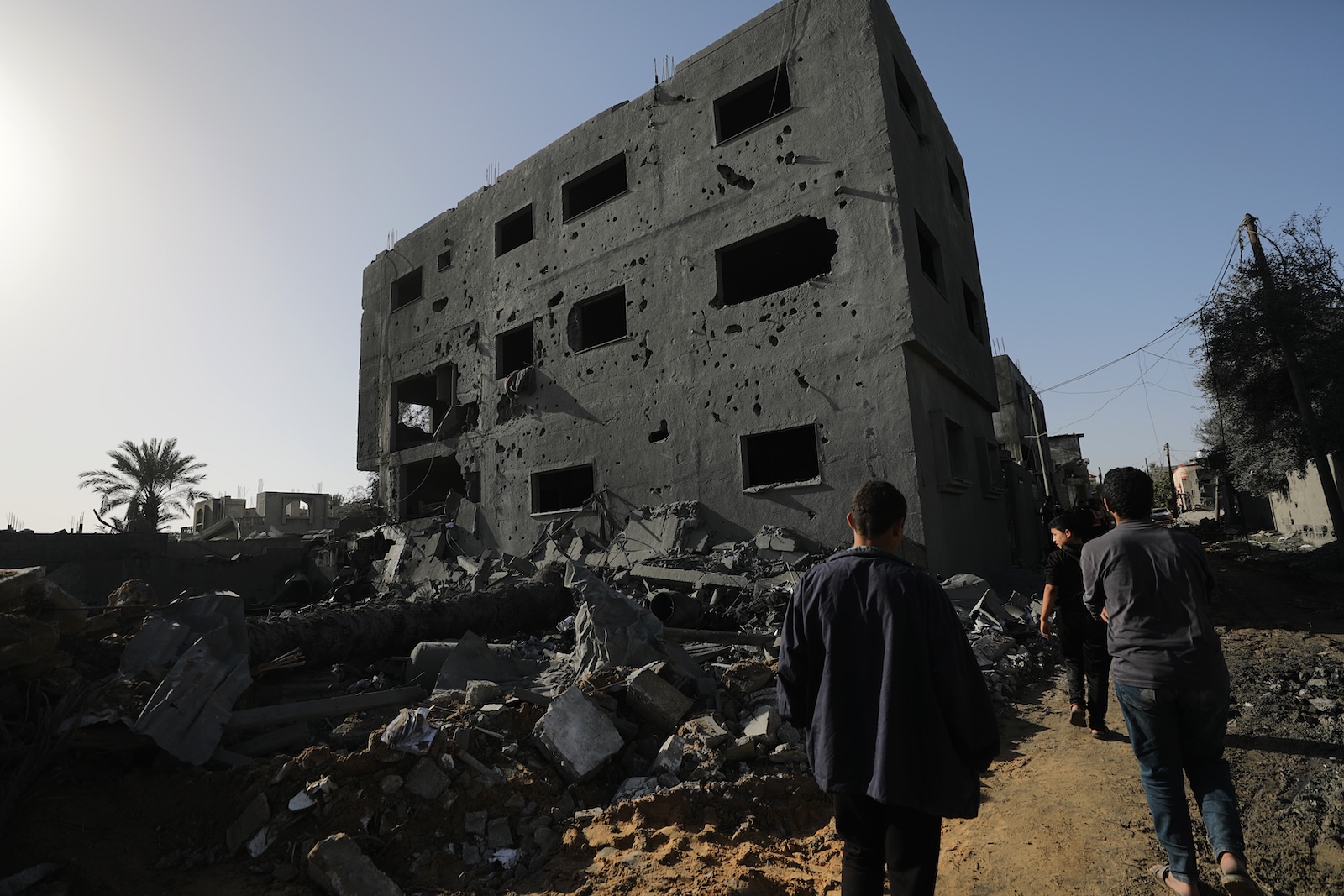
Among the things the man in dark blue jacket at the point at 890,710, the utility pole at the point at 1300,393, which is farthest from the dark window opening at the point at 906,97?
the man in dark blue jacket at the point at 890,710

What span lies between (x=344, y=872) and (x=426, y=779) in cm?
61

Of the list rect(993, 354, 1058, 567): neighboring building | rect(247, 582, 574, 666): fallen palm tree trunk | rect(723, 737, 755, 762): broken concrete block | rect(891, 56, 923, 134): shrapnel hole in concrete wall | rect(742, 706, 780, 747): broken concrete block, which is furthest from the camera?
rect(993, 354, 1058, 567): neighboring building

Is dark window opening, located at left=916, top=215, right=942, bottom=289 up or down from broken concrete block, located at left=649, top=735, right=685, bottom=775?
up

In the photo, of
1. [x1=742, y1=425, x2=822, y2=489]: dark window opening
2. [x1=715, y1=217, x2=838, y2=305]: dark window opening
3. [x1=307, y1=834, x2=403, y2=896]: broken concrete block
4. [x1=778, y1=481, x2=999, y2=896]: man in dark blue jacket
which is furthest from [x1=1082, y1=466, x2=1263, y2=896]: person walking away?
[x1=742, y1=425, x2=822, y2=489]: dark window opening

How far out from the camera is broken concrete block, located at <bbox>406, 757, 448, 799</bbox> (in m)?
3.47

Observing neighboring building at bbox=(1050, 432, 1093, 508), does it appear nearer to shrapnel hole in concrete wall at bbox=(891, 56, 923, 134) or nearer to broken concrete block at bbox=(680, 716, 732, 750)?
shrapnel hole in concrete wall at bbox=(891, 56, 923, 134)

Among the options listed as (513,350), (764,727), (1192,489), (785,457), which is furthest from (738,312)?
(1192,489)

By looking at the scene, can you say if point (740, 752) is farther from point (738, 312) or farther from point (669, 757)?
point (738, 312)

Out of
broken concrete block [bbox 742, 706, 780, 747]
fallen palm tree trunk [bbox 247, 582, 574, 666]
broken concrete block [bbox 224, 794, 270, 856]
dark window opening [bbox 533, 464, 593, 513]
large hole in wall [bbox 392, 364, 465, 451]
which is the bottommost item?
broken concrete block [bbox 224, 794, 270, 856]

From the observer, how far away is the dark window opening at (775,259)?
10953mm

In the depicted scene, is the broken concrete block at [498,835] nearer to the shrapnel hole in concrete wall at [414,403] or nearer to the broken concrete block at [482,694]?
the broken concrete block at [482,694]

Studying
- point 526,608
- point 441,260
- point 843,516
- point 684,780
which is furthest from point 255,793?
point 441,260

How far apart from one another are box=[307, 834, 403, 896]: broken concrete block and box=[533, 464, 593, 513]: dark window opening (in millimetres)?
10477

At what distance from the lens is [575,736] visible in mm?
3928
